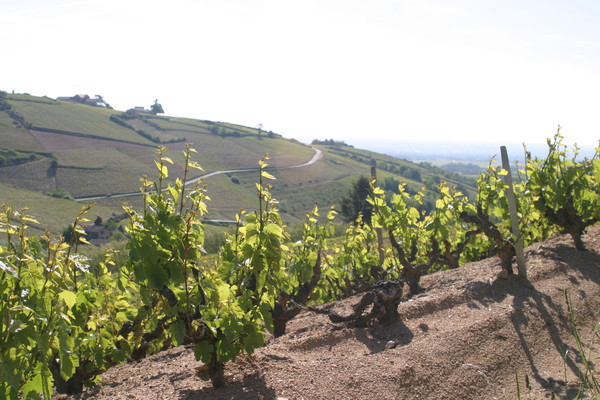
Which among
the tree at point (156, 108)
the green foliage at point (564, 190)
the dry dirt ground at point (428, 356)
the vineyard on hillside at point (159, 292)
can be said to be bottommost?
the dry dirt ground at point (428, 356)

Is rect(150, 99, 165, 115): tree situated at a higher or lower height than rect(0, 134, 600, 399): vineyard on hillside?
higher

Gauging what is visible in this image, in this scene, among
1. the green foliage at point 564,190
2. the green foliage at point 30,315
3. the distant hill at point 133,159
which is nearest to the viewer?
the green foliage at point 30,315

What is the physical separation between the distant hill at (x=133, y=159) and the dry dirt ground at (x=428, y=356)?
5481 cm

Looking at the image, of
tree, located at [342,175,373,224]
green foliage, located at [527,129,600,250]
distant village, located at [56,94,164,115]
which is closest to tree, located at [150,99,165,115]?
distant village, located at [56,94,164,115]

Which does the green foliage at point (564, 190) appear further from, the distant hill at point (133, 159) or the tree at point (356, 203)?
the distant hill at point (133, 159)

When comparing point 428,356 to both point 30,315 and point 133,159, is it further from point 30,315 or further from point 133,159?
point 133,159

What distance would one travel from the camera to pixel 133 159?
89.1 m

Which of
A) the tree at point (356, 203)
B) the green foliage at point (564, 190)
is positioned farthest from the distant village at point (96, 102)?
the green foliage at point (564, 190)

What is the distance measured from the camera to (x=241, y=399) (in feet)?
12.0

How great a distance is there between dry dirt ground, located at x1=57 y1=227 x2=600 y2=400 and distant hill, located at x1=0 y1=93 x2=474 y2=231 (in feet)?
180

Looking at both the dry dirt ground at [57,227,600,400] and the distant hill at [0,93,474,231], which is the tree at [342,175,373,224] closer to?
the distant hill at [0,93,474,231]

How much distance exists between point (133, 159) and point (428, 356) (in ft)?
298

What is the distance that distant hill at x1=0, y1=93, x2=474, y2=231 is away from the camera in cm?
7538

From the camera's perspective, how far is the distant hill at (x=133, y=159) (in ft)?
247
